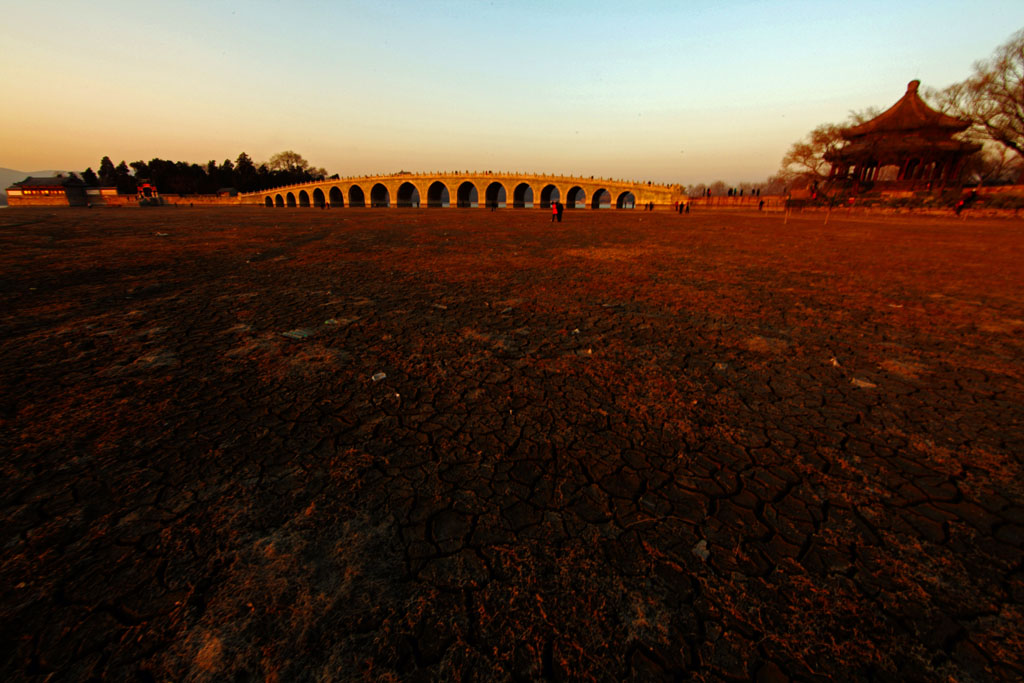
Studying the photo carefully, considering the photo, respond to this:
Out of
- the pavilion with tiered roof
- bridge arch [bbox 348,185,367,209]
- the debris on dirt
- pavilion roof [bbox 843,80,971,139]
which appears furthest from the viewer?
bridge arch [bbox 348,185,367,209]

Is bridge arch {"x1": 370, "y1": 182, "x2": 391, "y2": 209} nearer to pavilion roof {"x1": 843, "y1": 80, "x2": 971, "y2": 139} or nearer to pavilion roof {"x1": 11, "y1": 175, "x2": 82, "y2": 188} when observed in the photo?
pavilion roof {"x1": 11, "y1": 175, "x2": 82, "y2": 188}

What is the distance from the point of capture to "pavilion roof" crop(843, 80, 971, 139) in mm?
31016

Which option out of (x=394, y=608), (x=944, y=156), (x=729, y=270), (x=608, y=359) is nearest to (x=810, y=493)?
(x=608, y=359)

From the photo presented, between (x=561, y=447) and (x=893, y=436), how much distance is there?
2.17 m

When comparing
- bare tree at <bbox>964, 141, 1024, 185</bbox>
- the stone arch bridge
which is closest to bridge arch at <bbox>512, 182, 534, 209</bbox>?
the stone arch bridge

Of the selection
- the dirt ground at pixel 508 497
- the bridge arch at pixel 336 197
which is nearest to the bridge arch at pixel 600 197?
the bridge arch at pixel 336 197

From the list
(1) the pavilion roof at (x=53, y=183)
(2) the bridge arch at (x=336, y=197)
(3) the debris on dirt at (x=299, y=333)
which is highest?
(1) the pavilion roof at (x=53, y=183)

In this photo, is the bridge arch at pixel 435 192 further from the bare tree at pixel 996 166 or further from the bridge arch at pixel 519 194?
the bare tree at pixel 996 166

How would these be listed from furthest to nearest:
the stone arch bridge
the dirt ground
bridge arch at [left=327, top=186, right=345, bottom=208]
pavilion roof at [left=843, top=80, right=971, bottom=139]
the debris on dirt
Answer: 1. bridge arch at [left=327, top=186, right=345, bottom=208]
2. the stone arch bridge
3. pavilion roof at [left=843, top=80, right=971, bottom=139]
4. the debris on dirt
5. the dirt ground

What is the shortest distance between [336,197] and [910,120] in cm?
8130

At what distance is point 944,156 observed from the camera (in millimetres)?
30219

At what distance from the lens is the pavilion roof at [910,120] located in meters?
31.0

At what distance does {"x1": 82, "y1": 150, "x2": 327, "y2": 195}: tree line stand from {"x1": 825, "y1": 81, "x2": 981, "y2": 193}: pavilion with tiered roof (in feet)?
345

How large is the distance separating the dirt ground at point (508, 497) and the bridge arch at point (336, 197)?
264 feet
